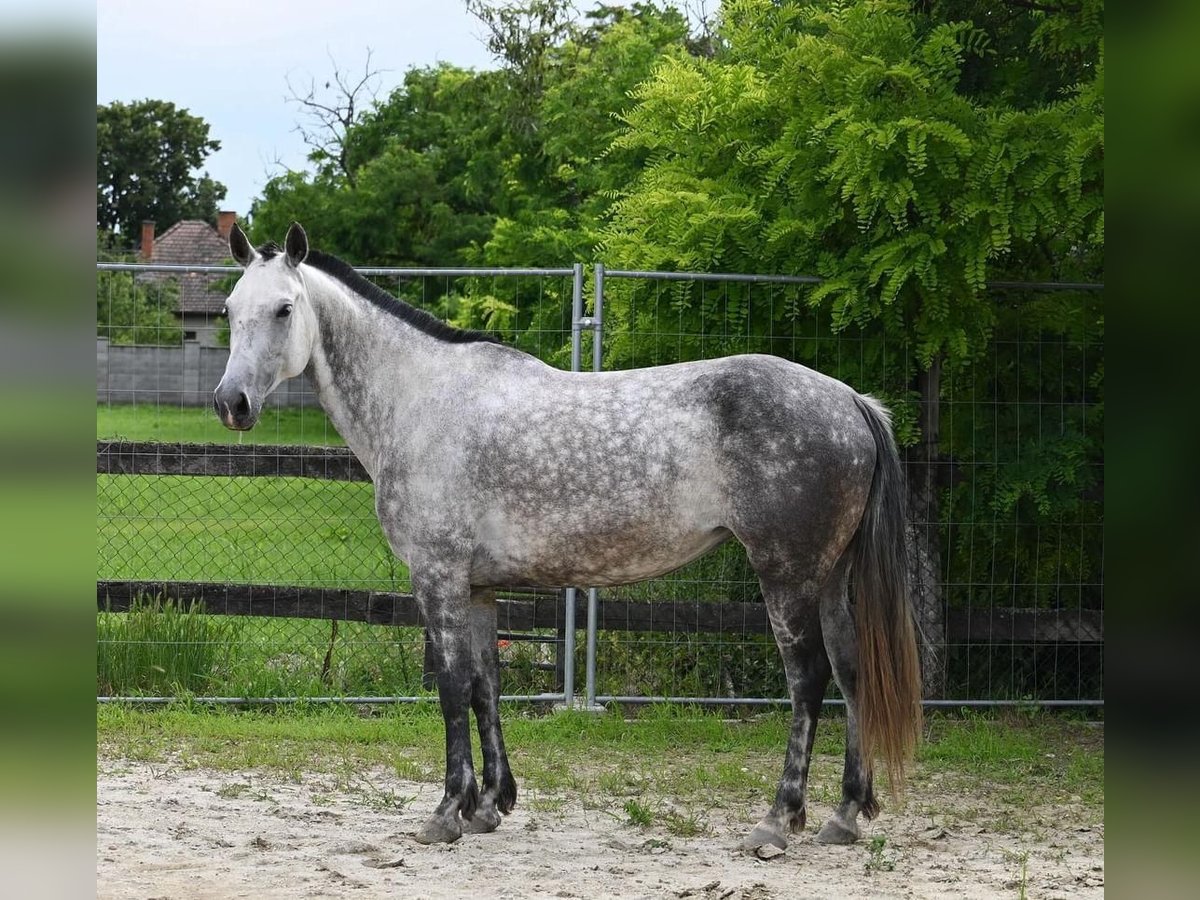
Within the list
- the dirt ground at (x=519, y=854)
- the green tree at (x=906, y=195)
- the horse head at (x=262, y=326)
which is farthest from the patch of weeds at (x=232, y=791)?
the green tree at (x=906, y=195)

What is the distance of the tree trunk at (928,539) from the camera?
6.46 meters

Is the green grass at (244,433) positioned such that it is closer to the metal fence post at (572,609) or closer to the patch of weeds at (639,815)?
the metal fence post at (572,609)

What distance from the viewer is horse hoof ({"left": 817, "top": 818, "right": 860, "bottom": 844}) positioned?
14.5 feet

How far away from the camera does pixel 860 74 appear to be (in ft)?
18.9

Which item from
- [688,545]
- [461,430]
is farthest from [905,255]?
[461,430]

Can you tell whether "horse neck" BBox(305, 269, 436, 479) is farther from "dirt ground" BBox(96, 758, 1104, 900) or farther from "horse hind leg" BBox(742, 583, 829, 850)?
"horse hind leg" BBox(742, 583, 829, 850)

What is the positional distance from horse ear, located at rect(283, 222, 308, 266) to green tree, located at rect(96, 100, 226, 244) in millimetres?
44764

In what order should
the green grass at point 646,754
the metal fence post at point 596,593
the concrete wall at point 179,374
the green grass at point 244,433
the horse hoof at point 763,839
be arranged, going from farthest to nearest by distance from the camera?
1. the green grass at point 244,433
2. the concrete wall at point 179,374
3. the metal fence post at point 596,593
4. the green grass at point 646,754
5. the horse hoof at point 763,839

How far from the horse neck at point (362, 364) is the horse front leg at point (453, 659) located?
1.97 ft

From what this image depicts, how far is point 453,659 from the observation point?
4.54 meters

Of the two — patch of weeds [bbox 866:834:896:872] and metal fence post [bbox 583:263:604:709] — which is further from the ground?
metal fence post [bbox 583:263:604:709]

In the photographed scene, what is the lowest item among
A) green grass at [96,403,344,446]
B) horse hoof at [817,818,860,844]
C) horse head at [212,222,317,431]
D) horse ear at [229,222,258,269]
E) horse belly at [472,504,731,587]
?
horse hoof at [817,818,860,844]

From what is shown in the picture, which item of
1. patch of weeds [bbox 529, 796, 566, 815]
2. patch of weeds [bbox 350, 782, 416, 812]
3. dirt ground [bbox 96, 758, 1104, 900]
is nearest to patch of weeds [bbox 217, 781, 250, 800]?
dirt ground [bbox 96, 758, 1104, 900]
